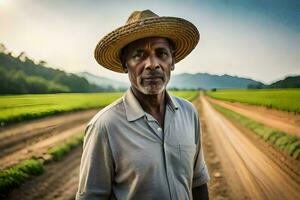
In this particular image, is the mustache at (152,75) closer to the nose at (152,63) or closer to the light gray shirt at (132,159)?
the nose at (152,63)

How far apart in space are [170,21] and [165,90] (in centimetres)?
46

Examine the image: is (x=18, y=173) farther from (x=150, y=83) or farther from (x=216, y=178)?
(x=150, y=83)

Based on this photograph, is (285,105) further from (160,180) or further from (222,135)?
(160,180)

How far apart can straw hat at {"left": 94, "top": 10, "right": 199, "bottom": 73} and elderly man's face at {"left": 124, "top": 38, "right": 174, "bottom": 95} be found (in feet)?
0.18

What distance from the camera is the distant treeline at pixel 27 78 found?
1498 cm

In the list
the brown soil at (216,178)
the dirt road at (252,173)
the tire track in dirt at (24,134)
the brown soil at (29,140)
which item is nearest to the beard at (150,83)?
the brown soil at (216,178)

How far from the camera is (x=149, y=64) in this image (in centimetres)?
198

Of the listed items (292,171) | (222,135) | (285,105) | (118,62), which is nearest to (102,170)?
(118,62)

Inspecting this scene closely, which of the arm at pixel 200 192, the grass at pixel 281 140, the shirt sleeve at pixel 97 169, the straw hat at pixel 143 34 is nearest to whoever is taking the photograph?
the shirt sleeve at pixel 97 169

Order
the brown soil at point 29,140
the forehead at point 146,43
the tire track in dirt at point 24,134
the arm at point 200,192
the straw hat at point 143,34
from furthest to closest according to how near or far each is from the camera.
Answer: the tire track in dirt at point 24,134, the brown soil at point 29,140, the arm at point 200,192, the forehead at point 146,43, the straw hat at point 143,34

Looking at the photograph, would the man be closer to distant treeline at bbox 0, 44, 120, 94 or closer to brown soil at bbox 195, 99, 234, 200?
brown soil at bbox 195, 99, 234, 200

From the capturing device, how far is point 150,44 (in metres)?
2.03

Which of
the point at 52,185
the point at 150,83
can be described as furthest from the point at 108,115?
the point at 52,185

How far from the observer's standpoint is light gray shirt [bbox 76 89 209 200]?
5.40 ft
